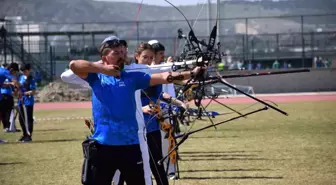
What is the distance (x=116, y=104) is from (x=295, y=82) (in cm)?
3737

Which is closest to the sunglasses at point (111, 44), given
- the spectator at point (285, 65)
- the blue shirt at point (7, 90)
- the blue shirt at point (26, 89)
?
the blue shirt at point (26, 89)

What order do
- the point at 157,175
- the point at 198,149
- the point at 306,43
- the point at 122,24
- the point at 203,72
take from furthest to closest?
the point at 122,24 < the point at 306,43 < the point at 198,149 < the point at 157,175 < the point at 203,72

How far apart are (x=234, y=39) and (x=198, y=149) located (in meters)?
34.3

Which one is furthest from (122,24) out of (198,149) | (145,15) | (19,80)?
(198,149)

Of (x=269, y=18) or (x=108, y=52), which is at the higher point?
(x=269, y=18)

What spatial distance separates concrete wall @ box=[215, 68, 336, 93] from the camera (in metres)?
42.4

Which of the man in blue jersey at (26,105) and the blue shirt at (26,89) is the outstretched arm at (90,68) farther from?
the blue shirt at (26,89)

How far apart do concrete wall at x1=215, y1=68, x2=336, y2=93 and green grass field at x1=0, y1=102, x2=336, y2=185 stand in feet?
67.6

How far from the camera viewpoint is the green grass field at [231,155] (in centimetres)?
1096

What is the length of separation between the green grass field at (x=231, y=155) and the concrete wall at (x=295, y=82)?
20606mm

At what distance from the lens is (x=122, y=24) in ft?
166

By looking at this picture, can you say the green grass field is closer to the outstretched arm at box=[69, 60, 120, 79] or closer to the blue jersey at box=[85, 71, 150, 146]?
the blue jersey at box=[85, 71, 150, 146]

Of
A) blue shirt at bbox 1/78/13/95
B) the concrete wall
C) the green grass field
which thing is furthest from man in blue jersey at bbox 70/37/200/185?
the concrete wall

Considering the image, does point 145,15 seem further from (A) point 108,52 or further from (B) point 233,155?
(A) point 108,52
